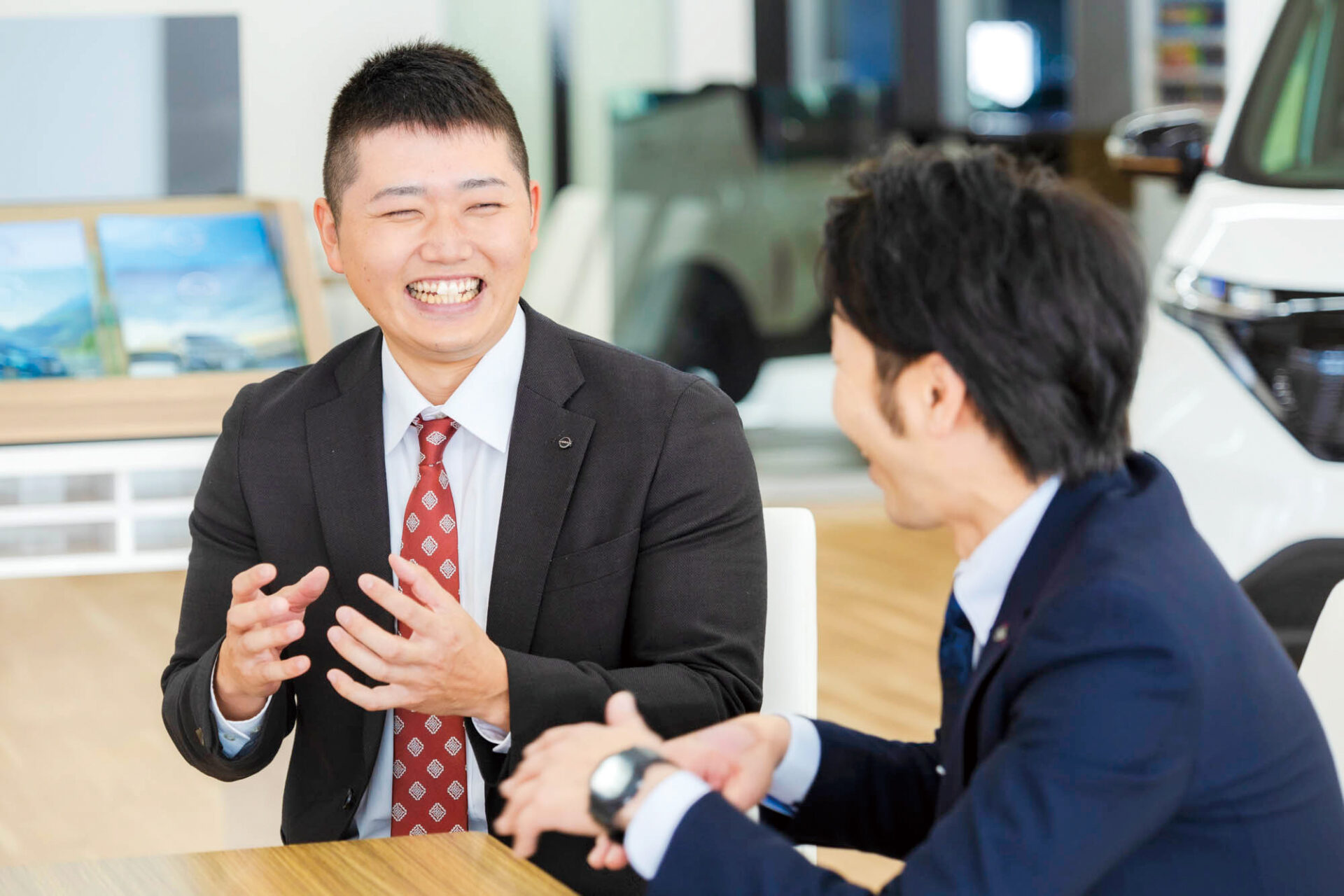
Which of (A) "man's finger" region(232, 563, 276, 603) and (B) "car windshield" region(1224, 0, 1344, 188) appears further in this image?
(B) "car windshield" region(1224, 0, 1344, 188)

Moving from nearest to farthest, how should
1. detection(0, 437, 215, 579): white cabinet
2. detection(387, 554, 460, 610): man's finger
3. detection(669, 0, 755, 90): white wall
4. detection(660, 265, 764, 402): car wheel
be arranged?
detection(387, 554, 460, 610): man's finger < detection(0, 437, 215, 579): white cabinet < detection(669, 0, 755, 90): white wall < detection(660, 265, 764, 402): car wheel

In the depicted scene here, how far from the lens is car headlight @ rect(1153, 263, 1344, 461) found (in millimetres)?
2432

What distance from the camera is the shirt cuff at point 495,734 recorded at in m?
1.48

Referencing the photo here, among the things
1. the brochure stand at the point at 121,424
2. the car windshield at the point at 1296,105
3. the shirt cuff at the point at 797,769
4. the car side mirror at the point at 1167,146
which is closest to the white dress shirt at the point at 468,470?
the shirt cuff at the point at 797,769

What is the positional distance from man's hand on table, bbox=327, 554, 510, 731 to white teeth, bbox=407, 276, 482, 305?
1.26ft

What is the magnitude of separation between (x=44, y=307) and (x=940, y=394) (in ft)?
6.98

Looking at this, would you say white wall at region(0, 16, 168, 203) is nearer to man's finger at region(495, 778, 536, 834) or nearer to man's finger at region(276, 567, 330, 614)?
man's finger at region(276, 567, 330, 614)

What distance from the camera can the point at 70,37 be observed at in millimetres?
2936

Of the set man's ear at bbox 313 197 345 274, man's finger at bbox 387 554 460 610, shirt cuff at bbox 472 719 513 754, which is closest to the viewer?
man's finger at bbox 387 554 460 610

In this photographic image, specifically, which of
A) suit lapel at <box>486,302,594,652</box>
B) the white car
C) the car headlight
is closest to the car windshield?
the white car

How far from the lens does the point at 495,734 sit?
1489 mm

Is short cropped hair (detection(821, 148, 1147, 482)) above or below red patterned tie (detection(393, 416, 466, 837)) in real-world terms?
above

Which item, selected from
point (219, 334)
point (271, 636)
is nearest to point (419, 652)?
point (271, 636)

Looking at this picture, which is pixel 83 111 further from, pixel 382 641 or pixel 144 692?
pixel 382 641
